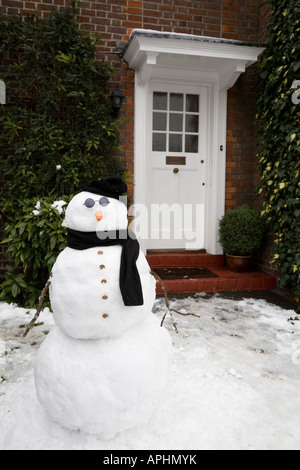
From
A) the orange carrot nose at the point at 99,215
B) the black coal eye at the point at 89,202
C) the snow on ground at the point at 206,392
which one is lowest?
the snow on ground at the point at 206,392

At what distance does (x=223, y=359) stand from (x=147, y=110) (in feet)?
12.3

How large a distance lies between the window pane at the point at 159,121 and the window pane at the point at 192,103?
41cm

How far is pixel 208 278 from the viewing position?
460 centimetres

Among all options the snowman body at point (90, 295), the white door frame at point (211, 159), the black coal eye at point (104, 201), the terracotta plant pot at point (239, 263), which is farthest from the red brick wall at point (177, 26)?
the snowman body at point (90, 295)

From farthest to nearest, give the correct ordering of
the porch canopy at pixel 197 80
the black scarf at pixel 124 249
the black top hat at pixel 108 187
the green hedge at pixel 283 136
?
the porch canopy at pixel 197 80 < the green hedge at pixel 283 136 < the black top hat at pixel 108 187 < the black scarf at pixel 124 249

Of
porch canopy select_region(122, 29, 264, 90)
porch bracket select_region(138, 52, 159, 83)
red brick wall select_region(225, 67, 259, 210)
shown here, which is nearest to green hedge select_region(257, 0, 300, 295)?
porch canopy select_region(122, 29, 264, 90)

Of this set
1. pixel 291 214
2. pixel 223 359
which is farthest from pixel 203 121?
pixel 223 359

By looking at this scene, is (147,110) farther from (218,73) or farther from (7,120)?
(7,120)

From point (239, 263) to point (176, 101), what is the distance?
2.62m

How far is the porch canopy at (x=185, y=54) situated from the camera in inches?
168

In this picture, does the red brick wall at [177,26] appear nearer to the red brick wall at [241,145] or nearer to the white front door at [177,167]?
the red brick wall at [241,145]

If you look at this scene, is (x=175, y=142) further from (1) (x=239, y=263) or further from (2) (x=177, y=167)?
(1) (x=239, y=263)

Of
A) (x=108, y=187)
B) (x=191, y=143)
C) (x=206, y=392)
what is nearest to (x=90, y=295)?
(x=108, y=187)

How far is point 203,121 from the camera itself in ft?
17.8
